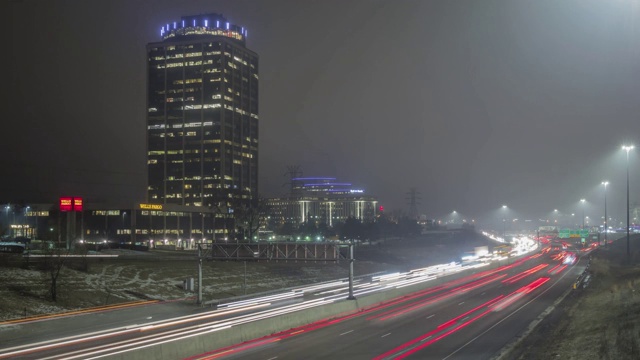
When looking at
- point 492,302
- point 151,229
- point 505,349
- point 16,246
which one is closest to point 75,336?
point 505,349

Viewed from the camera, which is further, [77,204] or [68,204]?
[77,204]

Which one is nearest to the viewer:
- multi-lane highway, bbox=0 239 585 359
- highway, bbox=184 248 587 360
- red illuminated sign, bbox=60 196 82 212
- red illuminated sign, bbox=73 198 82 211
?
highway, bbox=184 248 587 360

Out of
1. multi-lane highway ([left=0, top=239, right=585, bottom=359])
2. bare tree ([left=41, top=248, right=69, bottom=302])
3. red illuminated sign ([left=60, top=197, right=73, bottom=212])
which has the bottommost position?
multi-lane highway ([left=0, top=239, right=585, bottom=359])

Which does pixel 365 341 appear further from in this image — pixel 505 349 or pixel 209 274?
pixel 209 274

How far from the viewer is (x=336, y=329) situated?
36.7m

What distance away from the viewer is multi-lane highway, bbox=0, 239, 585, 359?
28.8 metres

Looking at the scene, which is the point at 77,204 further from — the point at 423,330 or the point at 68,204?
the point at 423,330

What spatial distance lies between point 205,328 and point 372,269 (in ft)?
236

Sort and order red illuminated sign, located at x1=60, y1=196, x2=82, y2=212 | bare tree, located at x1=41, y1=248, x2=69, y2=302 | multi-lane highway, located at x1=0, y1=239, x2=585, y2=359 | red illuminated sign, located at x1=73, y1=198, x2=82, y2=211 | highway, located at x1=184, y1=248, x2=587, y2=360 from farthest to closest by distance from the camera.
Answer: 1. red illuminated sign, located at x1=73, y1=198, x2=82, y2=211
2. red illuminated sign, located at x1=60, y1=196, x2=82, y2=212
3. bare tree, located at x1=41, y1=248, x2=69, y2=302
4. multi-lane highway, located at x1=0, y1=239, x2=585, y2=359
5. highway, located at x1=184, y1=248, x2=587, y2=360

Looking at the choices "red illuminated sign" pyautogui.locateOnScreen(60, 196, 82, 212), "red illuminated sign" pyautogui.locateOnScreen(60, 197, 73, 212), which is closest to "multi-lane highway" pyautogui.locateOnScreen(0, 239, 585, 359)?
"red illuminated sign" pyautogui.locateOnScreen(60, 196, 82, 212)

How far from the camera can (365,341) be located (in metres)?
31.9

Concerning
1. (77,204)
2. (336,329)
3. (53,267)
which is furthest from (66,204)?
(336,329)

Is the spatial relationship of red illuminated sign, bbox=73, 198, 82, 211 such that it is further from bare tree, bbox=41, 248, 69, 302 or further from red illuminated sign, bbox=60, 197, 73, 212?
bare tree, bbox=41, 248, 69, 302

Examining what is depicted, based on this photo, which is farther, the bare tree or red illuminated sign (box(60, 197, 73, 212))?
red illuminated sign (box(60, 197, 73, 212))
